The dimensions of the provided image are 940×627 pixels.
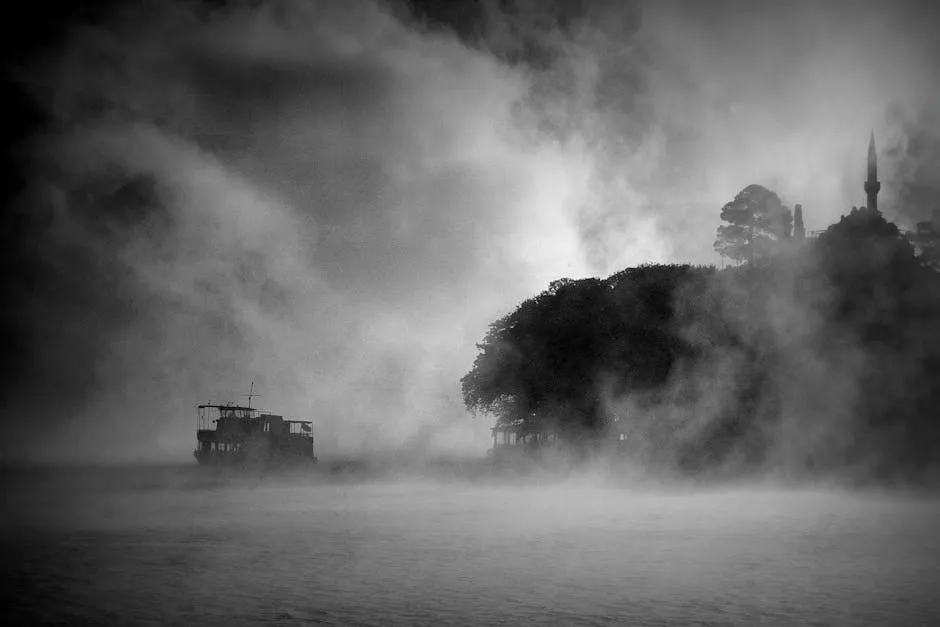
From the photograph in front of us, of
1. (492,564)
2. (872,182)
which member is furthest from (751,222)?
(492,564)

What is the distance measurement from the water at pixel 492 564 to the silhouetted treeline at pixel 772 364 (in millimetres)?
9577

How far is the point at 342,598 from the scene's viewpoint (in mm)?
23609

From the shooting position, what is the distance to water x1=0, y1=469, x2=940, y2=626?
71.7 ft

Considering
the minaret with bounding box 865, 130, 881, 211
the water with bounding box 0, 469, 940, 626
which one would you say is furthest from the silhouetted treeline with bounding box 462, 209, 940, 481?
the minaret with bounding box 865, 130, 881, 211

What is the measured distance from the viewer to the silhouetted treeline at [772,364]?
6100 centimetres

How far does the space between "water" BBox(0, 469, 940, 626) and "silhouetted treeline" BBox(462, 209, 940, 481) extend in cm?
958

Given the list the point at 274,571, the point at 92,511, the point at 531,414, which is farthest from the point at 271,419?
the point at 274,571

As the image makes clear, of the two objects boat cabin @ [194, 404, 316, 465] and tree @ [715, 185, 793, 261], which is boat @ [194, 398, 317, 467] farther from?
tree @ [715, 185, 793, 261]

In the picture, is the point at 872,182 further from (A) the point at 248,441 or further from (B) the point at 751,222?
(A) the point at 248,441

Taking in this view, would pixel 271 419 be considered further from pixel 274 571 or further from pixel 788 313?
pixel 274 571

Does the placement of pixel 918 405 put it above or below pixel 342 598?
above

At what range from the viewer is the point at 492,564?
29438mm

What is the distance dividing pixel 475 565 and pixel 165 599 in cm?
978

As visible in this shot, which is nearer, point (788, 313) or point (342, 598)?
point (342, 598)
